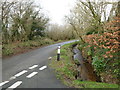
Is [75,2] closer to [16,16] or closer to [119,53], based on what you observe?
[16,16]

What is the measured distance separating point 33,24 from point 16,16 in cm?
355

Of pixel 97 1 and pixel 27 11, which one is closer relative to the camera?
pixel 97 1

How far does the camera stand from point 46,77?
17.0 feet

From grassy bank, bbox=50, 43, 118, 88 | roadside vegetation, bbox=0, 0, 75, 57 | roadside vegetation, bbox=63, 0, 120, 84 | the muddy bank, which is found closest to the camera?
grassy bank, bbox=50, 43, 118, 88

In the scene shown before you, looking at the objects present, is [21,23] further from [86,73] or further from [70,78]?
[70,78]

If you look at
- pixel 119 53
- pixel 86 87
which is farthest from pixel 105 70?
pixel 86 87

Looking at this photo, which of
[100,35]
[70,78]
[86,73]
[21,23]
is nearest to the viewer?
[70,78]

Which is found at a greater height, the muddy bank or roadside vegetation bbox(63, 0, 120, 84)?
roadside vegetation bbox(63, 0, 120, 84)

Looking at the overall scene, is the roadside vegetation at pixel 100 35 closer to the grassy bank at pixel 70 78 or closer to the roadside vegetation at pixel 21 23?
the grassy bank at pixel 70 78

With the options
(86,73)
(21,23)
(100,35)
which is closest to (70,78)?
(86,73)

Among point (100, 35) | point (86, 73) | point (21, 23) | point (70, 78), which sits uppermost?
point (21, 23)

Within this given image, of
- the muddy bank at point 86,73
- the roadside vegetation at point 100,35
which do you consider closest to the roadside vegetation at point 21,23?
the roadside vegetation at point 100,35

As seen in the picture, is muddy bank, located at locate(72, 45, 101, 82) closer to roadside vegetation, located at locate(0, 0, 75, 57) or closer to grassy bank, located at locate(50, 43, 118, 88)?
grassy bank, located at locate(50, 43, 118, 88)

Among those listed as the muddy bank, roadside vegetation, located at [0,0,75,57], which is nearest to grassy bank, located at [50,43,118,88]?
the muddy bank
